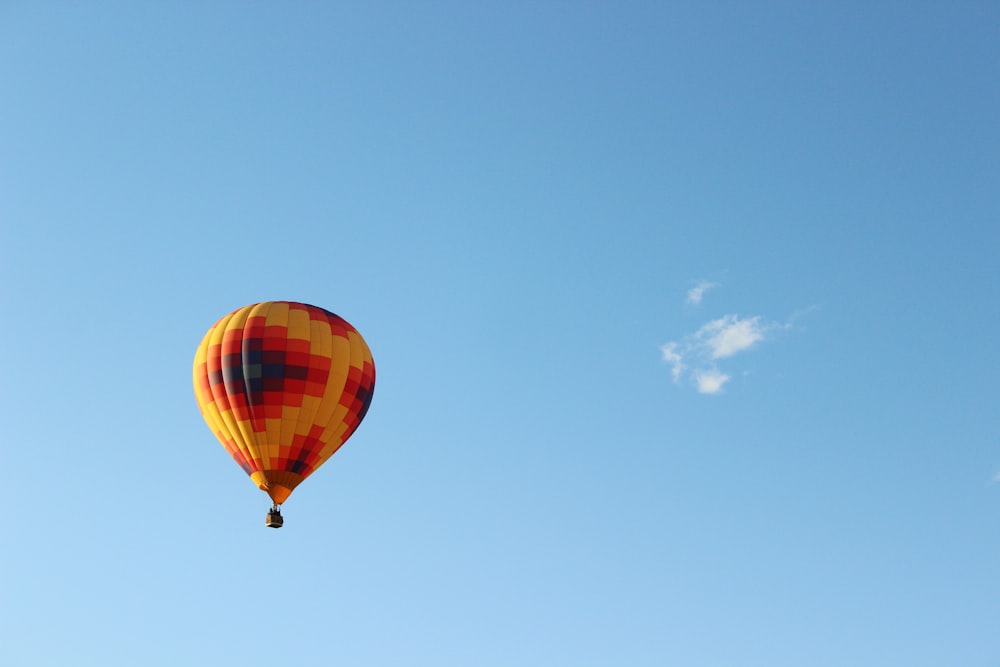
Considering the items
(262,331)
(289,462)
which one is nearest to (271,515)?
(289,462)

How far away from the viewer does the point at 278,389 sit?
153 feet

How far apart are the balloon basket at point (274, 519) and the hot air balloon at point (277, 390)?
0.04m

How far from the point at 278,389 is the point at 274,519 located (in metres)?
5.40

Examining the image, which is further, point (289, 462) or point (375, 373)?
point (375, 373)

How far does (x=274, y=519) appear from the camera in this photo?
46.0 meters

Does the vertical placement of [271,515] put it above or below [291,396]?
below

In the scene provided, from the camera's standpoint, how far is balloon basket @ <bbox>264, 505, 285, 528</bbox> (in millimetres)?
45875

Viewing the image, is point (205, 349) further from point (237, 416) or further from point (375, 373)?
point (375, 373)

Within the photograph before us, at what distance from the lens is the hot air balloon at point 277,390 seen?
46.5 meters

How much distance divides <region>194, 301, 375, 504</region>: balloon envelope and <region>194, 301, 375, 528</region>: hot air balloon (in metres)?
0.04

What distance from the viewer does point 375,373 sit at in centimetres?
5097

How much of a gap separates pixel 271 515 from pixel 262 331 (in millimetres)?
7808

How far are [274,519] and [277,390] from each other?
5356 millimetres

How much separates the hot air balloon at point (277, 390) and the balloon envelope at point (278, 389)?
42 mm
